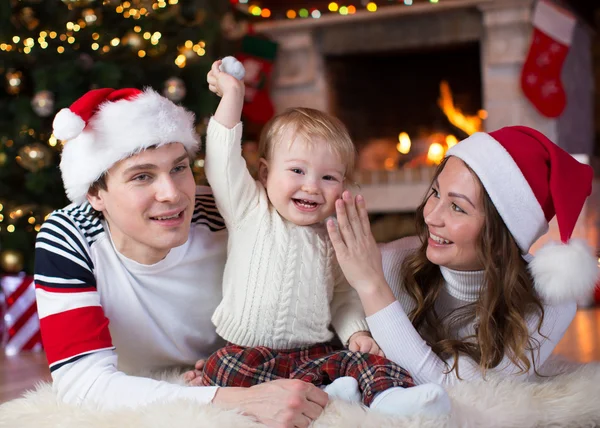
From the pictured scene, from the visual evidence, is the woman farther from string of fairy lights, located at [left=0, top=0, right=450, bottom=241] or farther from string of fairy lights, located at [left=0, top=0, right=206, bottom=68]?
string of fairy lights, located at [left=0, top=0, right=206, bottom=68]

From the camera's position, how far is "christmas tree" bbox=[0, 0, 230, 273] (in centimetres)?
303

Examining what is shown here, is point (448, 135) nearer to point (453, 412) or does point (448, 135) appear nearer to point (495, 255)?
point (495, 255)

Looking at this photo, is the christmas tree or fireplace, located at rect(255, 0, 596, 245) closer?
the christmas tree

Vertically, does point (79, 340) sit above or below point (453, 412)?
above

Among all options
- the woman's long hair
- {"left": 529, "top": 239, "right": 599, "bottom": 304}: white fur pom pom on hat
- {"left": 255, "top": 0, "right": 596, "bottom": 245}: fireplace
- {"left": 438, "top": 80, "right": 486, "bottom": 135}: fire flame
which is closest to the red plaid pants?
the woman's long hair

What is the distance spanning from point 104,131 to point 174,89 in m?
1.63

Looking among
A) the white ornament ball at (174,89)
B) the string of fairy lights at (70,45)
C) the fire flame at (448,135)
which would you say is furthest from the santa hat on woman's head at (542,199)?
the fire flame at (448,135)

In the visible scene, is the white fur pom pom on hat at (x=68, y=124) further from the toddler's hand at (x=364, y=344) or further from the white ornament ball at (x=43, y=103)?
the white ornament ball at (x=43, y=103)

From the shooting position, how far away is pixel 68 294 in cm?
166

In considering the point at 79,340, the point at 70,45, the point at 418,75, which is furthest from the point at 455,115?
the point at 79,340

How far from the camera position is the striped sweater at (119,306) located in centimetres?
161

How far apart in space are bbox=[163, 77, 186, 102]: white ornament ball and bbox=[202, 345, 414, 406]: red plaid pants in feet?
5.80

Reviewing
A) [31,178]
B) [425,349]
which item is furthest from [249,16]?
[425,349]

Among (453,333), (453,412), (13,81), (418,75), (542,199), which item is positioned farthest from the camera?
(418,75)
